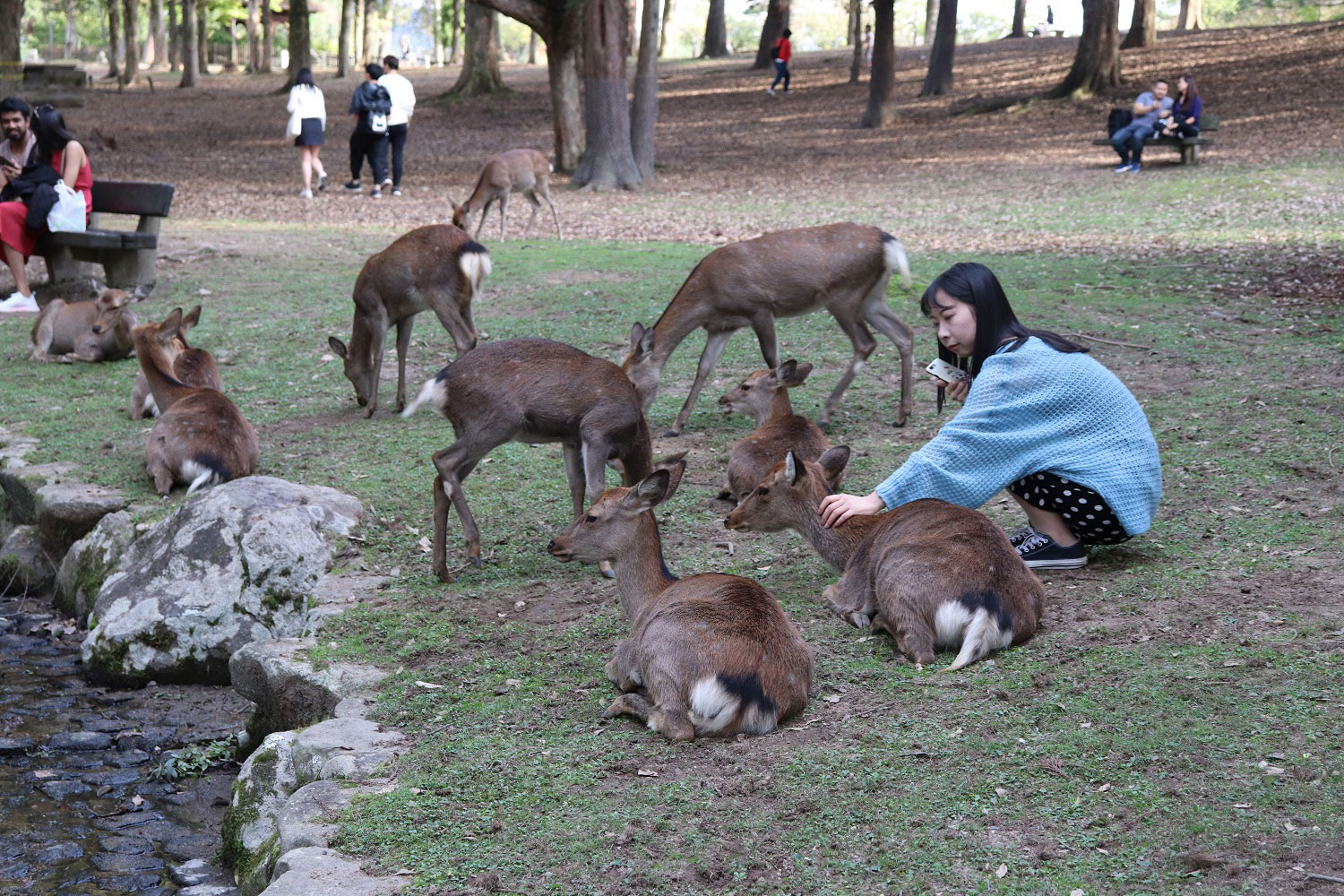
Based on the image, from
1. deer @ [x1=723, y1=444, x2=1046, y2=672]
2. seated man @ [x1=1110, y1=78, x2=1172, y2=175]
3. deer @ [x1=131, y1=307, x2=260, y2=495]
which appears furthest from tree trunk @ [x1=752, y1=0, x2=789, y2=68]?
deer @ [x1=723, y1=444, x2=1046, y2=672]

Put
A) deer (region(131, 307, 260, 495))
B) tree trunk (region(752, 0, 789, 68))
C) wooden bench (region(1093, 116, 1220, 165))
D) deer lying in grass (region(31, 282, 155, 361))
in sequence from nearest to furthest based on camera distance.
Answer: deer (region(131, 307, 260, 495)) < deer lying in grass (region(31, 282, 155, 361)) < wooden bench (region(1093, 116, 1220, 165)) < tree trunk (region(752, 0, 789, 68))

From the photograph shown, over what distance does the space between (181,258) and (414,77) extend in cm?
3045

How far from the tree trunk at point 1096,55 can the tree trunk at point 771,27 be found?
11.0 metres

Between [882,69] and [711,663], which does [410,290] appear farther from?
[882,69]

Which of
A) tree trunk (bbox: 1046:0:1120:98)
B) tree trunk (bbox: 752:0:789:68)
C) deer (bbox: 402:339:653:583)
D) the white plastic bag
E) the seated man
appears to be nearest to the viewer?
deer (bbox: 402:339:653:583)

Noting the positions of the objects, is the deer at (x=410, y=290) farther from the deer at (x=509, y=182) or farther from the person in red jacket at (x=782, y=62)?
the person in red jacket at (x=782, y=62)

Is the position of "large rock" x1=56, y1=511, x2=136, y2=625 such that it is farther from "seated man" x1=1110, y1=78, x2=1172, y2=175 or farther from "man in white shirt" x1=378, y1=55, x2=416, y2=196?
"seated man" x1=1110, y1=78, x2=1172, y2=175

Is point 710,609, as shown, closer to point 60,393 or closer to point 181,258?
point 60,393

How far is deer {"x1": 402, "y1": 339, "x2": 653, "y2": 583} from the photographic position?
5.42 meters

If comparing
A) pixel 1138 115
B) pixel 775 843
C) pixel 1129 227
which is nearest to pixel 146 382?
pixel 775 843

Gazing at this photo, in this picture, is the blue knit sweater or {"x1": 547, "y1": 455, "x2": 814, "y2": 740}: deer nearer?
{"x1": 547, "y1": 455, "x2": 814, "y2": 740}: deer

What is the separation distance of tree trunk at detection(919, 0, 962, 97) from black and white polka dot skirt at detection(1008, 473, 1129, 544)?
25.3 meters

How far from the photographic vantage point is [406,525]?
6.26 metres

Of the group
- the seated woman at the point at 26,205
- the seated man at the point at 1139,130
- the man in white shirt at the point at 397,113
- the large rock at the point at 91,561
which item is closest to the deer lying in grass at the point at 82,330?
the seated woman at the point at 26,205
